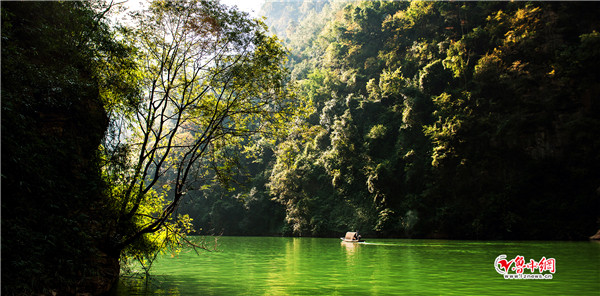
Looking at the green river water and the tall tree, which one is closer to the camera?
the green river water

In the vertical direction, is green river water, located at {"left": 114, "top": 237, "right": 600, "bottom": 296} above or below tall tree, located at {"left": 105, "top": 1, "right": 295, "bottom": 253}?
below

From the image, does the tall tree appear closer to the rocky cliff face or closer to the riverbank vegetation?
the riverbank vegetation

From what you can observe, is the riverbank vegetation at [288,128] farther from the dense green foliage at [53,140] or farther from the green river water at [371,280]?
the green river water at [371,280]

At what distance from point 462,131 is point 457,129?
20.4 inches

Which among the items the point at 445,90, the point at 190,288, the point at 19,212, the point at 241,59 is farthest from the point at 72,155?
the point at 445,90

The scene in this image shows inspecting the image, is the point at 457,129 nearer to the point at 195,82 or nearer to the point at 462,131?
the point at 462,131

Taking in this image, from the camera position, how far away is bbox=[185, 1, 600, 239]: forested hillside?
28156mm

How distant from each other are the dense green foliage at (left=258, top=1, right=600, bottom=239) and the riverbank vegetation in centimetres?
15

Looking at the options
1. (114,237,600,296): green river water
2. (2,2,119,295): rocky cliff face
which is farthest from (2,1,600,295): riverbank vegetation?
(114,237,600,296): green river water

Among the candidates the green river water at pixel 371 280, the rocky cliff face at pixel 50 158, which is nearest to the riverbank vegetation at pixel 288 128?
the rocky cliff face at pixel 50 158

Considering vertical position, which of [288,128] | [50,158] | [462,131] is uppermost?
[462,131]

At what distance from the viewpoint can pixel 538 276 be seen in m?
10.2

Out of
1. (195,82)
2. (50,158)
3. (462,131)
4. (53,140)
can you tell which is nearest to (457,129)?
(462,131)

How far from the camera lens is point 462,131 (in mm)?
32438
